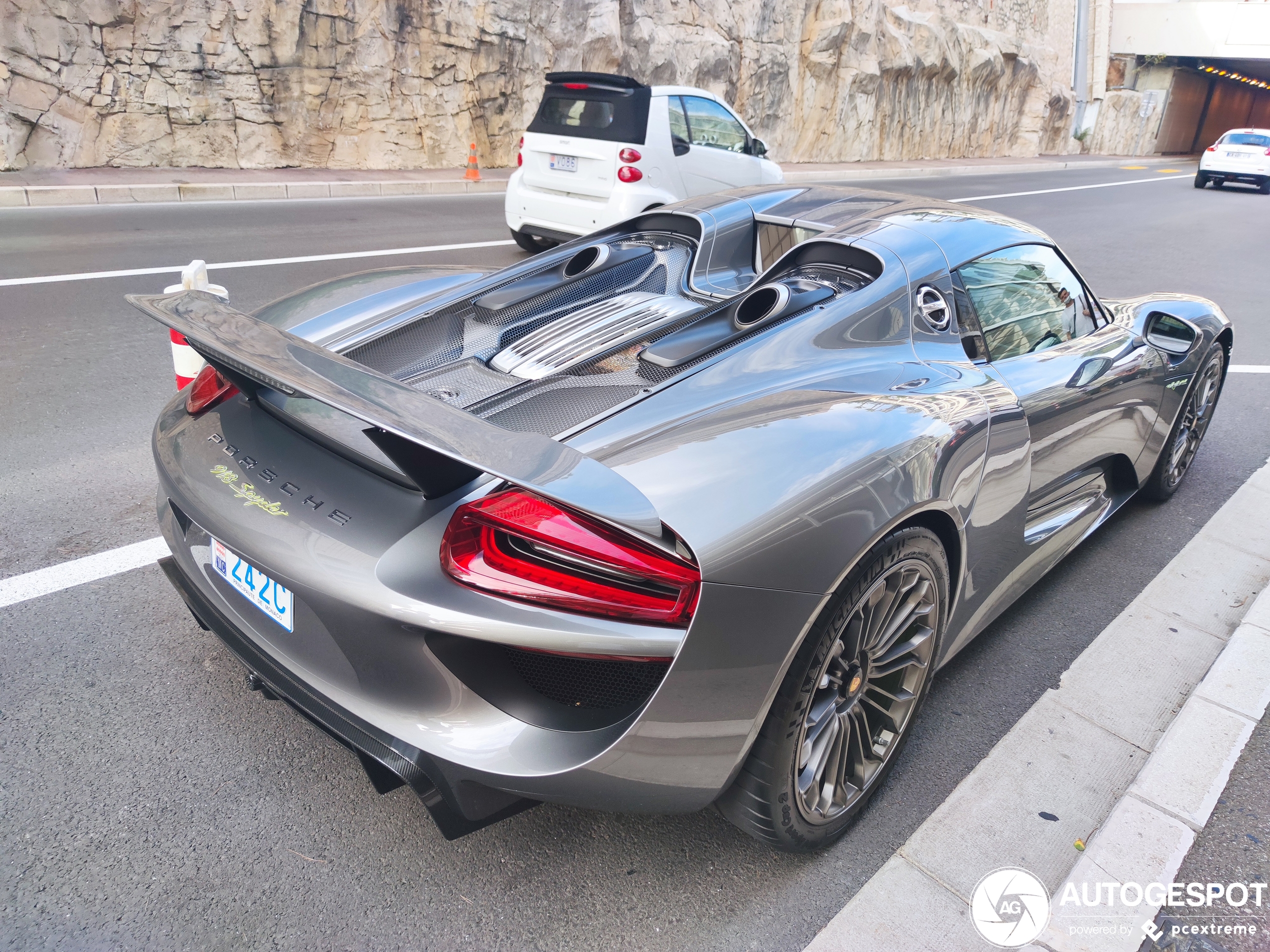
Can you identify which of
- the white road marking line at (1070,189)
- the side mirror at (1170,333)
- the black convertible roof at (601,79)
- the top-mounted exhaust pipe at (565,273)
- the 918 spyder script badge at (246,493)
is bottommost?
the white road marking line at (1070,189)

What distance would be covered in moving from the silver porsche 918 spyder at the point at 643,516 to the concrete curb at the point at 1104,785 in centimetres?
22

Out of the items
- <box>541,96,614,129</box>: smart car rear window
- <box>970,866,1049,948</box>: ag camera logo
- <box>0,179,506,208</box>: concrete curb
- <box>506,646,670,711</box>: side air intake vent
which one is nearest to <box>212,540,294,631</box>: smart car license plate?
<box>506,646,670,711</box>: side air intake vent

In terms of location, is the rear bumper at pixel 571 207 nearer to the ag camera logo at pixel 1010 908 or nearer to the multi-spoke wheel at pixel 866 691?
the multi-spoke wheel at pixel 866 691

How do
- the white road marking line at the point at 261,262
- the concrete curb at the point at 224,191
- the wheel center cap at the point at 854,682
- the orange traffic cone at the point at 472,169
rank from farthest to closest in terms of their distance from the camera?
the orange traffic cone at the point at 472,169
the concrete curb at the point at 224,191
the white road marking line at the point at 261,262
the wheel center cap at the point at 854,682

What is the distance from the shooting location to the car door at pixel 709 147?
9.07m

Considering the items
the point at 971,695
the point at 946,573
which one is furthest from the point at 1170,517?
the point at 946,573

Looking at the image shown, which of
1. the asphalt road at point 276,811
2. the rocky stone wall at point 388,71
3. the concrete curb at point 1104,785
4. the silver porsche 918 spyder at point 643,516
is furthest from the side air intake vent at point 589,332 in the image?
the rocky stone wall at point 388,71

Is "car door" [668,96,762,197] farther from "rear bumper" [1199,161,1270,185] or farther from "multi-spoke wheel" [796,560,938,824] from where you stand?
"rear bumper" [1199,161,1270,185]

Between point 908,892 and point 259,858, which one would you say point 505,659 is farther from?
point 908,892

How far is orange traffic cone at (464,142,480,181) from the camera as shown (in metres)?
14.5

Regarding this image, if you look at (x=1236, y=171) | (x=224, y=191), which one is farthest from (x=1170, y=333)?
(x=1236, y=171)

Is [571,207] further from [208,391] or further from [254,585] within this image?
[254,585]

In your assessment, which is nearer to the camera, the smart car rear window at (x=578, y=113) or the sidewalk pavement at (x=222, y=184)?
the smart car rear window at (x=578, y=113)

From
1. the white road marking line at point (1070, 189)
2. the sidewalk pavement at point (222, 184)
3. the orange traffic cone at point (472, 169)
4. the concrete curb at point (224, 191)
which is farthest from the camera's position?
the white road marking line at point (1070, 189)
